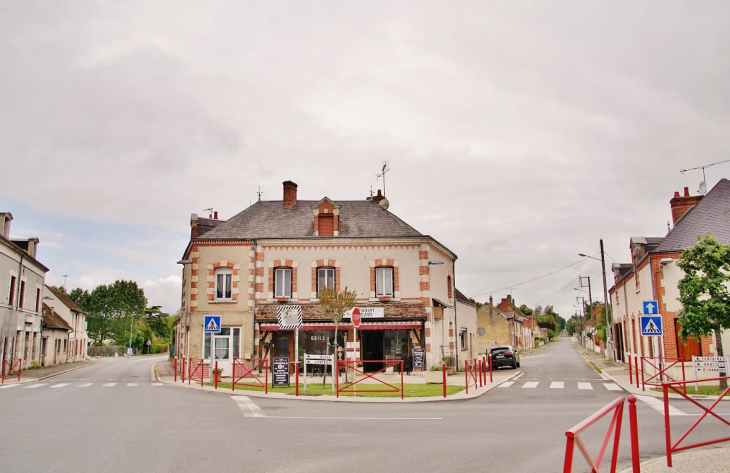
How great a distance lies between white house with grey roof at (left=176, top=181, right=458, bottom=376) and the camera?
86.3ft

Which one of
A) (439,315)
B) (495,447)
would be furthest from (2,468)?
(439,315)

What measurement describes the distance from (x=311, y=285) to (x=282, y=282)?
1.39 metres

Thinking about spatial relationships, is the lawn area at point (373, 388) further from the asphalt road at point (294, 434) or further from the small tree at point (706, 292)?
the small tree at point (706, 292)

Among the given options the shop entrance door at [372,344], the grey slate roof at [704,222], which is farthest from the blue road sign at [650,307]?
the shop entrance door at [372,344]

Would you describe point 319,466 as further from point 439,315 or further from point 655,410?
point 439,315

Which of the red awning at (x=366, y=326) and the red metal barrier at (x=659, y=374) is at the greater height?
the red awning at (x=366, y=326)

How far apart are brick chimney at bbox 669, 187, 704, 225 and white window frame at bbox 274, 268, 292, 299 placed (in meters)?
18.0

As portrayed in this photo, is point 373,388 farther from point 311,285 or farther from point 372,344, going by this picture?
point 311,285

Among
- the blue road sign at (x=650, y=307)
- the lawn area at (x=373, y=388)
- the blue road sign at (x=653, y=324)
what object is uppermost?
the blue road sign at (x=650, y=307)

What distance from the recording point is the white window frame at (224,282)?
88.5 feet

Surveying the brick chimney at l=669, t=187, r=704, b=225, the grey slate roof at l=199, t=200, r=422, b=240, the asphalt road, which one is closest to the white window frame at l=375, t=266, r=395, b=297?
the grey slate roof at l=199, t=200, r=422, b=240

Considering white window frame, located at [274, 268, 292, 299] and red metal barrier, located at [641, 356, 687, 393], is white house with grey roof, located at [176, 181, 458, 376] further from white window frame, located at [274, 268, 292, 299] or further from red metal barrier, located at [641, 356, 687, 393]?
red metal barrier, located at [641, 356, 687, 393]

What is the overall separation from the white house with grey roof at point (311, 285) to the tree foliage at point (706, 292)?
11410 mm

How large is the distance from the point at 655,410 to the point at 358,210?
18.5 meters
